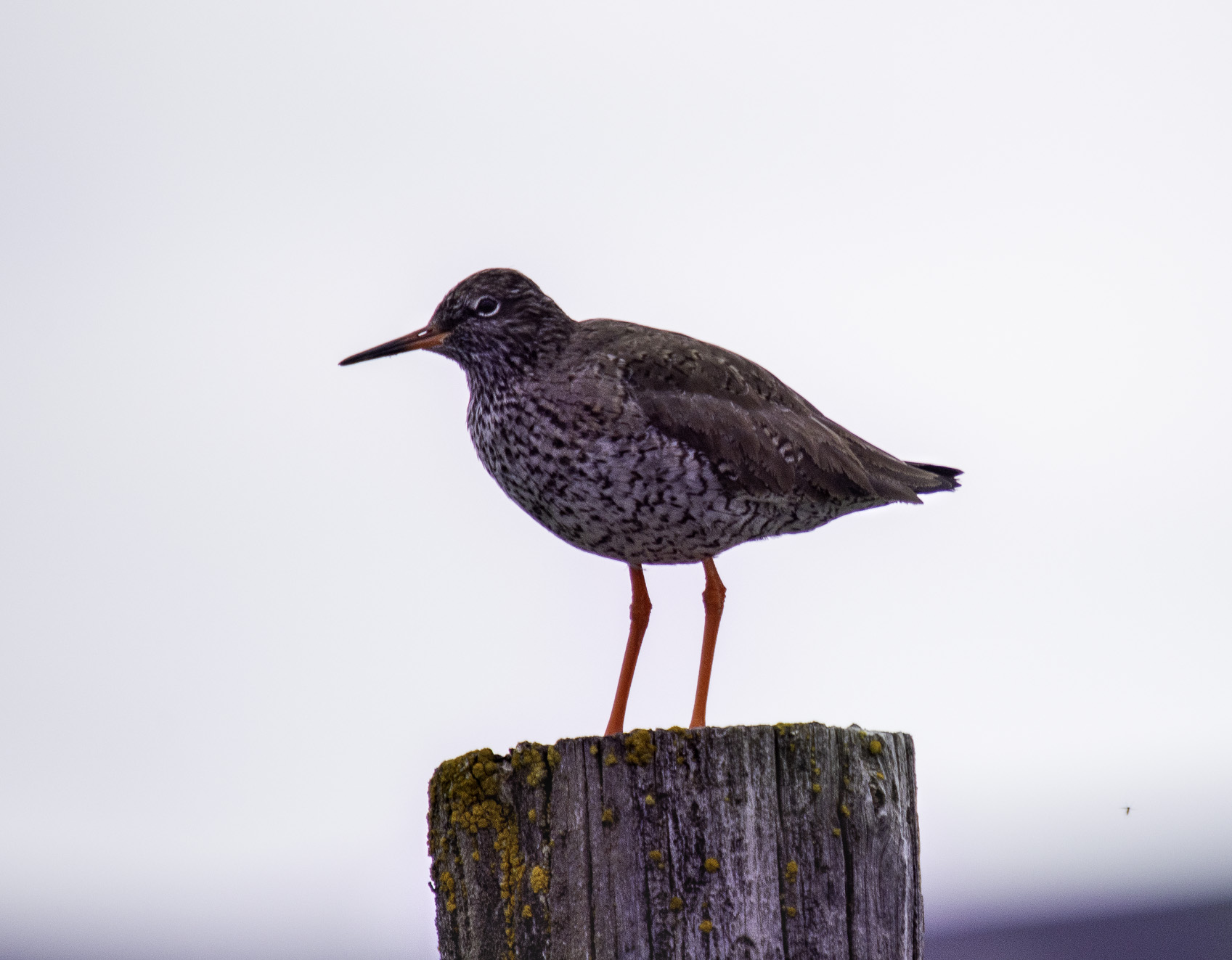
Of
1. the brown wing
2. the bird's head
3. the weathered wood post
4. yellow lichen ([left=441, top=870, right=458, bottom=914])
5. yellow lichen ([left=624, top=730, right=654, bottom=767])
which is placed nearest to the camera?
the weathered wood post

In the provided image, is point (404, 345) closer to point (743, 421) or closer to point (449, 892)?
point (743, 421)

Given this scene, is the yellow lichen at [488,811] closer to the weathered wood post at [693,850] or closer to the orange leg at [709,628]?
the weathered wood post at [693,850]

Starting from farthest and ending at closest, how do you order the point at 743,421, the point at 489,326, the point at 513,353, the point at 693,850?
the point at 489,326 → the point at 513,353 → the point at 743,421 → the point at 693,850

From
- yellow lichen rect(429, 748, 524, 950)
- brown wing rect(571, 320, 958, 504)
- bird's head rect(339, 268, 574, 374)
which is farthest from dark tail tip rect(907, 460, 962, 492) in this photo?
yellow lichen rect(429, 748, 524, 950)

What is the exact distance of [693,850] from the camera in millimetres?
4066

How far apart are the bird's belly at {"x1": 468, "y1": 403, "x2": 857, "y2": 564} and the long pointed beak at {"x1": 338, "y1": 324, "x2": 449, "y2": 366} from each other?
69cm

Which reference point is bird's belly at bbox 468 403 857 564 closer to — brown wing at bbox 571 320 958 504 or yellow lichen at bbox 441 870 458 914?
brown wing at bbox 571 320 958 504

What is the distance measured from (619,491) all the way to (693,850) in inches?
84.9

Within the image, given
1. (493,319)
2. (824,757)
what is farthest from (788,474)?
(824,757)

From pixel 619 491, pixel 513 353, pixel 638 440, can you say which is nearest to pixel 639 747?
pixel 619 491

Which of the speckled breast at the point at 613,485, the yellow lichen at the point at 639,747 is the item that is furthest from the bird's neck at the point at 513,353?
the yellow lichen at the point at 639,747

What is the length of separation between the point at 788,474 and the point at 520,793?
2.63m

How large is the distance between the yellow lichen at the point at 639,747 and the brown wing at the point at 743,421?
2.16 metres

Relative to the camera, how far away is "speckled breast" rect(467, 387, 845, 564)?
19.5ft
